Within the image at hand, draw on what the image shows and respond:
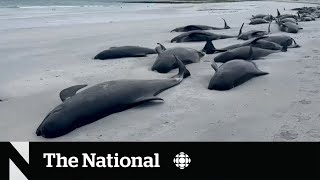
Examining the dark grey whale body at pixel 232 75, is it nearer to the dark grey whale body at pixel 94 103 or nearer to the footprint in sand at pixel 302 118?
the dark grey whale body at pixel 94 103

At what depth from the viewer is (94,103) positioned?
16.2 feet

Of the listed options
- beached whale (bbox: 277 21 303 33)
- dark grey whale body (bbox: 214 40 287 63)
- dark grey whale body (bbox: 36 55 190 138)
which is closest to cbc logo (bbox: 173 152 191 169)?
dark grey whale body (bbox: 36 55 190 138)

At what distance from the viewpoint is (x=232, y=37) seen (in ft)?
38.3

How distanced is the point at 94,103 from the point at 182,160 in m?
1.83

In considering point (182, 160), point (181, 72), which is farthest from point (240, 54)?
point (182, 160)

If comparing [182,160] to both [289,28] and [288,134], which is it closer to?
[288,134]

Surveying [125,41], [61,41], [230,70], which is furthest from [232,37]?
[230,70]

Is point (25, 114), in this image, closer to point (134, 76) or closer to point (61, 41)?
point (134, 76)

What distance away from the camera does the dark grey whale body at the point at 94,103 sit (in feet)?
14.8

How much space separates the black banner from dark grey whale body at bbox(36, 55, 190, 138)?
813 mm

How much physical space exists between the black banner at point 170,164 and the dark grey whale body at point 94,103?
2.67 ft

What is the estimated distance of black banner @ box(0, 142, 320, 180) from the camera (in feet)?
10.9

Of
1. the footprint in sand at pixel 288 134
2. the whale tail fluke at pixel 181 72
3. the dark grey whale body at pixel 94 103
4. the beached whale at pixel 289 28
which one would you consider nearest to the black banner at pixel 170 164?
the footprint in sand at pixel 288 134

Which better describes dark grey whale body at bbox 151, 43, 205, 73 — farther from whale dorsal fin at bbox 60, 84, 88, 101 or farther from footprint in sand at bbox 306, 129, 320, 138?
footprint in sand at bbox 306, 129, 320, 138
